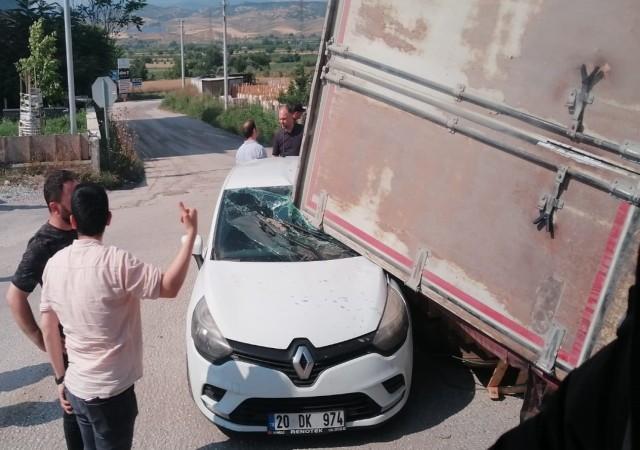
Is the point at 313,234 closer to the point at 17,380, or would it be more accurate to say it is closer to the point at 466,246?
the point at 466,246

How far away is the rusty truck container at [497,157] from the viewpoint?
10.4 feet

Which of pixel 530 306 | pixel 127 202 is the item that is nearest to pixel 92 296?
pixel 530 306

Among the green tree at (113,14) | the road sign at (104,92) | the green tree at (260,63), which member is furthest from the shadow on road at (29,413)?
the green tree at (260,63)

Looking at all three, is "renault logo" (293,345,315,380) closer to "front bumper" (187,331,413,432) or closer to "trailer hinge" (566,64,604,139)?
"front bumper" (187,331,413,432)

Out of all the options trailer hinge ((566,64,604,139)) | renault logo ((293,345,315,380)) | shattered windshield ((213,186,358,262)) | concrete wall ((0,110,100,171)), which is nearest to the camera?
trailer hinge ((566,64,604,139))

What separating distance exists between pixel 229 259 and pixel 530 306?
253 cm

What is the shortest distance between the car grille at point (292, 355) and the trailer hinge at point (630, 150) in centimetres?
206

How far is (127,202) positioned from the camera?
1482 centimetres

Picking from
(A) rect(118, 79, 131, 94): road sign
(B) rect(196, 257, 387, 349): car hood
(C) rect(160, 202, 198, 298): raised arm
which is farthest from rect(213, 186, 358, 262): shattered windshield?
(A) rect(118, 79, 131, 94): road sign

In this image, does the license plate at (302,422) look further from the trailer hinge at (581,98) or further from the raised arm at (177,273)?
the trailer hinge at (581,98)

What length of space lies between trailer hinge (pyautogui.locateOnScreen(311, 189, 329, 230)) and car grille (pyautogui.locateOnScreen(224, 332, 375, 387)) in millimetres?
835

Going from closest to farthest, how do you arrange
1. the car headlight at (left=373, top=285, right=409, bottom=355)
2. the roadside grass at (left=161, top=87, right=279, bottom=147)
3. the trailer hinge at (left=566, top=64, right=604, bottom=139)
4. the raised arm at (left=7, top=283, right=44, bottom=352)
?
the trailer hinge at (left=566, top=64, right=604, bottom=139) → the raised arm at (left=7, top=283, right=44, bottom=352) → the car headlight at (left=373, top=285, right=409, bottom=355) → the roadside grass at (left=161, top=87, right=279, bottom=147)

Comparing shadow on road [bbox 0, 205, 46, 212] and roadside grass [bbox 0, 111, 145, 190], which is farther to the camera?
roadside grass [bbox 0, 111, 145, 190]

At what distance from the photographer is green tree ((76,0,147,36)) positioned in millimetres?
45147
